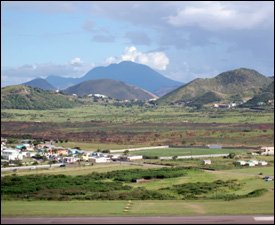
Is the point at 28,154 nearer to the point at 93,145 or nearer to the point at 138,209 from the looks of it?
the point at 93,145

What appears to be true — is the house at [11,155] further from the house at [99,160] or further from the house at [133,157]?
the house at [133,157]

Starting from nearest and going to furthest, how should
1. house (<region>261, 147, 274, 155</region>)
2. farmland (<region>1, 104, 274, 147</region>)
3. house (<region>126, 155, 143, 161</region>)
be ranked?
1. house (<region>126, 155, 143, 161</region>)
2. house (<region>261, 147, 274, 155</region>)
3. farmland (<region>1, 104, 274, 147</region>)

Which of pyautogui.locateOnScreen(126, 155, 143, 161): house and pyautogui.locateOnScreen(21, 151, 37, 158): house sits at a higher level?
pyautogui.locateOnScreen(21, 151, 37, 158): house

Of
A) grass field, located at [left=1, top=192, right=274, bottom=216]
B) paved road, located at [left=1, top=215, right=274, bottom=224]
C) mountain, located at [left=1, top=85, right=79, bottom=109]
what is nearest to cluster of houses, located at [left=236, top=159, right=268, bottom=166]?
grass field, located at [left=1, top=192, right=274, bottom=216]

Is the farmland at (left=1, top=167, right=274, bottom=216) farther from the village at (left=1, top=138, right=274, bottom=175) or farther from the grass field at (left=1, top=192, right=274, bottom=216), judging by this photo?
the village at (left=1, top=138, right=274, bottom=175)

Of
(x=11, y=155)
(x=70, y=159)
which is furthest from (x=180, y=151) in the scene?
(x=11, y=155)

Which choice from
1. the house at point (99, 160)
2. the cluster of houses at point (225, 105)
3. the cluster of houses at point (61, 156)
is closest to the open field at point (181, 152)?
the cluster of houses at point (61, 156)
